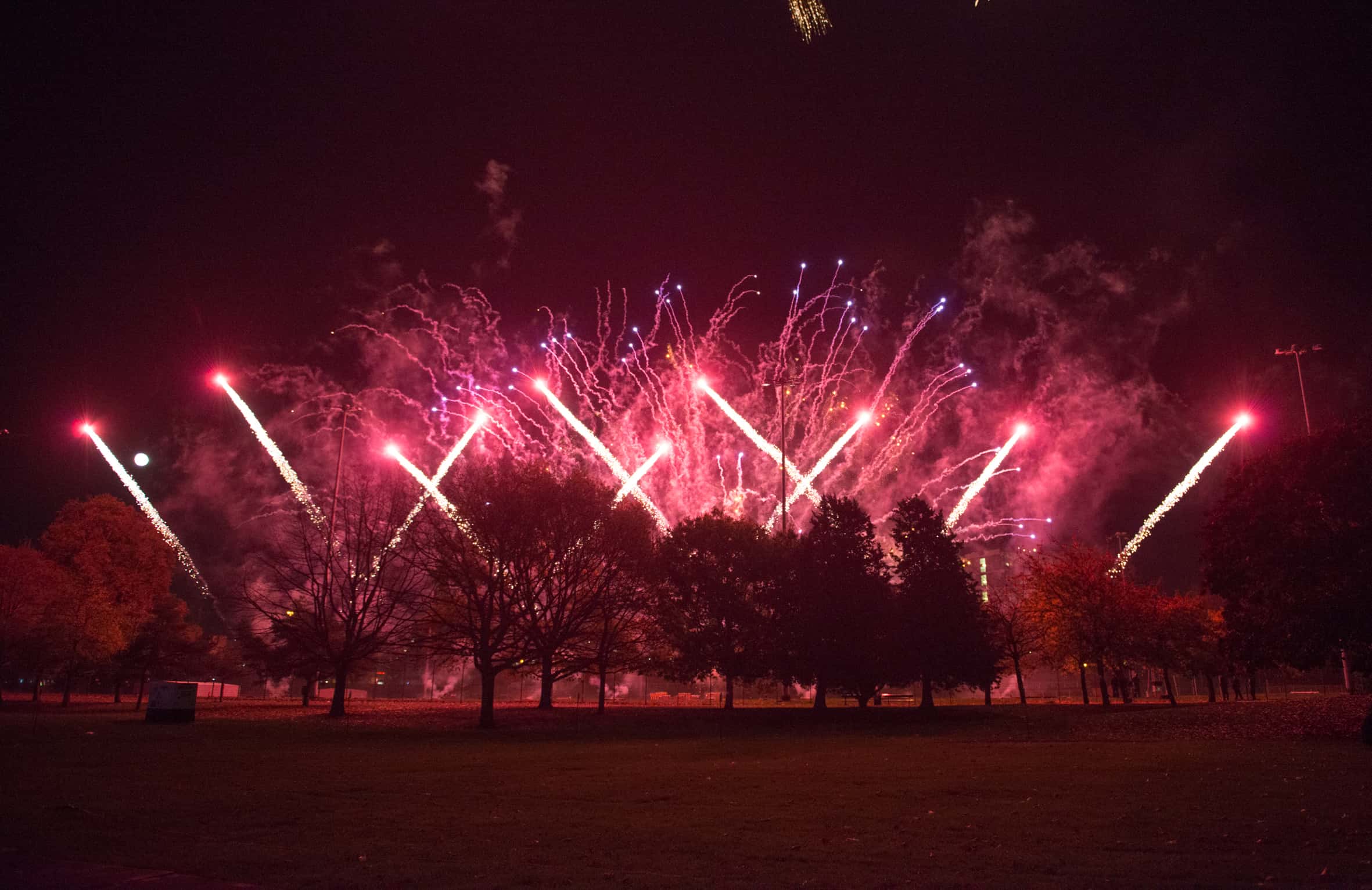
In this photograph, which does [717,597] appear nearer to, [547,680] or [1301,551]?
[547,680]

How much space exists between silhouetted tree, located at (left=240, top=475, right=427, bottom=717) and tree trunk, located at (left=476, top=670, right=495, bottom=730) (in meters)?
5.74

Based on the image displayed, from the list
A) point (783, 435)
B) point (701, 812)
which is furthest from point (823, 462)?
point (701, 812)

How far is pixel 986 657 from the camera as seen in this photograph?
35.6m

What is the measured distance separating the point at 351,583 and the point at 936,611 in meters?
25.1

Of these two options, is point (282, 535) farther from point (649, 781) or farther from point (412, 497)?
point (649, 781)

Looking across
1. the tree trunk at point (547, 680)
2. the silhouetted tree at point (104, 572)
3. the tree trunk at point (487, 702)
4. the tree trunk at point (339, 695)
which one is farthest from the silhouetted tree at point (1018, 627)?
the silhouetted tree at point (104, 572)

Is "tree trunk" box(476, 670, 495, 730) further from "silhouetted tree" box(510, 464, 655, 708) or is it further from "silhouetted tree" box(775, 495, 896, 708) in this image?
"silhouetted tree" box(775, 495, 896, 708)

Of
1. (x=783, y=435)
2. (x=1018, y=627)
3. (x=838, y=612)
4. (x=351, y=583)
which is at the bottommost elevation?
(x=1018, y=627)

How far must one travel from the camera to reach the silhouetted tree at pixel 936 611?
35.3 m

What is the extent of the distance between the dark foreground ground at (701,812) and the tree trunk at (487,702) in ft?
31.3

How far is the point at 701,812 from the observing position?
9.76 m

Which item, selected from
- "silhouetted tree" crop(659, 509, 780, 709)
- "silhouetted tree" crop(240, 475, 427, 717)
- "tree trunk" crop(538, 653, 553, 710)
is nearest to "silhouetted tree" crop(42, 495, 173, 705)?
"silhouetted tree" crop(240, 475, 427, 717)

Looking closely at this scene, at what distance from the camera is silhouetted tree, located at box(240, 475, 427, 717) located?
119 feet

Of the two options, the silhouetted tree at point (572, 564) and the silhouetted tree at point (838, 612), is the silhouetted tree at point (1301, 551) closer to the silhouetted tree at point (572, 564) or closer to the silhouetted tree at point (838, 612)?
the silhouetted tree at point (838, 612)
